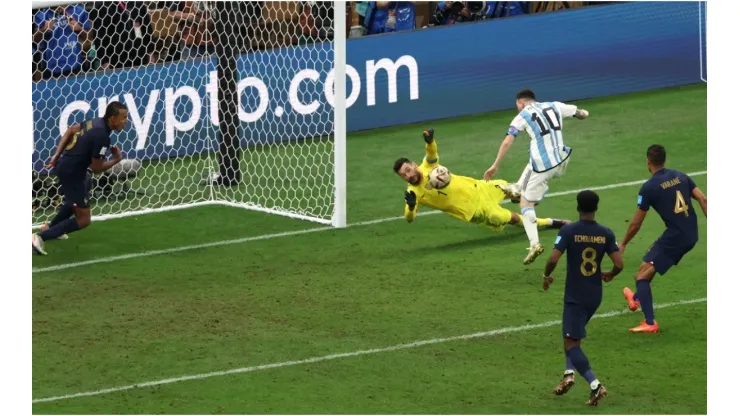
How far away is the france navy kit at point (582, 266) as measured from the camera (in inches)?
483

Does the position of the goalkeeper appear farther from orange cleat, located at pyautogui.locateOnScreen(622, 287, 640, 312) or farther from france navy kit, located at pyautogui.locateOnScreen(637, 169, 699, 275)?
france navy kit, located at pyautogui.locateOnScreen(637, 169, 699, 275)

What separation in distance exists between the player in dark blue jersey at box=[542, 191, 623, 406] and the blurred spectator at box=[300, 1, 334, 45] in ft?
30.5

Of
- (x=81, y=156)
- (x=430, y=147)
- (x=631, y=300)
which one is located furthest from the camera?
(x=430, y=147)

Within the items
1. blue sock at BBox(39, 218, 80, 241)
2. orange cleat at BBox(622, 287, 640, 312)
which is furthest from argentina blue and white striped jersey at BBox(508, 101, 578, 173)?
blue sock at BBox(39, 218, 80, 241)

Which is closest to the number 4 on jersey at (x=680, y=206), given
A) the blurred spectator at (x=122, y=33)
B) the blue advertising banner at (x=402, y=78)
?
the blue advertising banner at (x=402, y=78)

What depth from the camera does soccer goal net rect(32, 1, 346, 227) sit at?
19.5 m

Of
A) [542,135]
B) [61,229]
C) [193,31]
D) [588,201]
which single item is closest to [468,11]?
[193,31]

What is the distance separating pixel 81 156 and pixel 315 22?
17.8 ft

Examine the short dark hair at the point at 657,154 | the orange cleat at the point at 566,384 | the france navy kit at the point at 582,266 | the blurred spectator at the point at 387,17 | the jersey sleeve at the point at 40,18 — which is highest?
the blurred spectator at the point at 387,17

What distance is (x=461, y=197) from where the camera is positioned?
56.1 feet

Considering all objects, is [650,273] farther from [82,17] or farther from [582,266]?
[82,17]

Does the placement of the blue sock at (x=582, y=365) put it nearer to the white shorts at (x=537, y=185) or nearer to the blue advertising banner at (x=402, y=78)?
the white shorts at (x=537, y=185)

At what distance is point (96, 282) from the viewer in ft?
53.3

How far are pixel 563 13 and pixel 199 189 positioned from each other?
22.4ft
